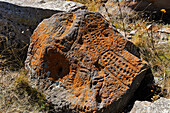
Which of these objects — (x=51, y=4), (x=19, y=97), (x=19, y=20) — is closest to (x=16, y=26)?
(x=19, y=20)

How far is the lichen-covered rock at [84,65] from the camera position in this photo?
2260 mm

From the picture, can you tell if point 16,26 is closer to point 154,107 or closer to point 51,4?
point 51,4

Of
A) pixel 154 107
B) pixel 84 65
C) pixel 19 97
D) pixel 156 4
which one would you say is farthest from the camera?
pixel 156 4

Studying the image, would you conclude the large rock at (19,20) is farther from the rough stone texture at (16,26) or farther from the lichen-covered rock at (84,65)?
the lichen-covered rock at (84,65)

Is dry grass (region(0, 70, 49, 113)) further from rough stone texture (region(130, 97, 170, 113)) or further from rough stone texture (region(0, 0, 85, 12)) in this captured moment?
rough stone texture (region(0, 0, 85, 12))

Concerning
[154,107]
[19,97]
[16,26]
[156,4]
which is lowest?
[19,97]

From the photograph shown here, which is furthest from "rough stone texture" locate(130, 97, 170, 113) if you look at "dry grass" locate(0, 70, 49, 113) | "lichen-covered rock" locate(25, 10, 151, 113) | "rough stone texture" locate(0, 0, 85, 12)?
"rough stone texture" locate(0, 0, 85, 12)

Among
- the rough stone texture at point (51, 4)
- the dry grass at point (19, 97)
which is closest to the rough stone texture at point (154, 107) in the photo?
the dry grass at point (19, 97)

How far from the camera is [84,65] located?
2359mm

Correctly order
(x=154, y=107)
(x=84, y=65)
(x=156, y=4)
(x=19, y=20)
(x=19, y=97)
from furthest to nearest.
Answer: (x=156, y=4)
(x=19, y=20)
(x=19, y=97)
(x=84, y=65)
(x=154, y=107)

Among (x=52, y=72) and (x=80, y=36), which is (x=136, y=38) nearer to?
(x=80, y=36)

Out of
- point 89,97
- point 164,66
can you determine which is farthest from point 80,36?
point 164,66

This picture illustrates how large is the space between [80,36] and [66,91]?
73 cm

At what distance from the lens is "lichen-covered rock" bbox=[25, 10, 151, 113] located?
2.26 metres
